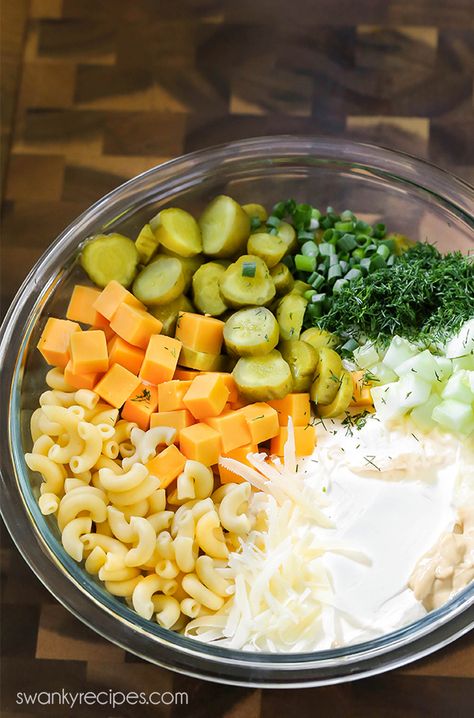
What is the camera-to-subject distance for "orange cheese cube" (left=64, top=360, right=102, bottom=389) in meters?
2.20

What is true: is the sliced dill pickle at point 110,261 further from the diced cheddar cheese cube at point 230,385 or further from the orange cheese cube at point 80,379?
the diced cheddar cheese cube at point 230,385

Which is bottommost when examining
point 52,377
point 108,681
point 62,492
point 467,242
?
point 108,681

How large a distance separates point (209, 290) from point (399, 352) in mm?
550

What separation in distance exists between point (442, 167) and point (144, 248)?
1.01 metres

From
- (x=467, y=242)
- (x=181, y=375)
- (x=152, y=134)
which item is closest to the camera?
(x=181, y=375)

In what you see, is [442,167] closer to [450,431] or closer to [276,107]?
[276,107]

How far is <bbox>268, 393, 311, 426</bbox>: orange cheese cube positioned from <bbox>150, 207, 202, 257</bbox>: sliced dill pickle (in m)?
0.49

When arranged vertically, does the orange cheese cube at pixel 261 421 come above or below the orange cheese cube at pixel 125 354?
below

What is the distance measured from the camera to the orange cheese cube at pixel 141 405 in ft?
7.17

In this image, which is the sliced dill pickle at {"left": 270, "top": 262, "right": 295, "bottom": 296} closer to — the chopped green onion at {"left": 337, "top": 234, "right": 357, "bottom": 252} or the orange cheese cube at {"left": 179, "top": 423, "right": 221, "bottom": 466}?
the chopped green onion at {"left": 337, "top": 234, "right": 357, "bottom": 252}

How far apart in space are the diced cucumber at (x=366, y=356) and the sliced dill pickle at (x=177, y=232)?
0.54 m

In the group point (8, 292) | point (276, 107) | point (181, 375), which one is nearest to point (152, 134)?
point (276, 107)

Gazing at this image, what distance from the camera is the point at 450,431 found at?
2.13 m

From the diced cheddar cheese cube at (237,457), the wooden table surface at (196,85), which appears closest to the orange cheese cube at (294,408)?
the diced cheddar cheese cube at (237,457)
